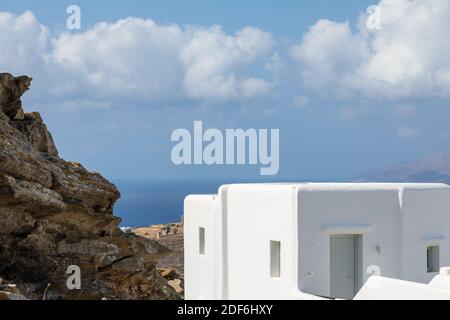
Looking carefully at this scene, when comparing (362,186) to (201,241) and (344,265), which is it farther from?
(201,241)

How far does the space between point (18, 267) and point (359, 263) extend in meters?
10.1

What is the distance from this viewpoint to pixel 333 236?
22328 mm

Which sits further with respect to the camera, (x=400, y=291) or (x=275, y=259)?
(x=275, y=259)

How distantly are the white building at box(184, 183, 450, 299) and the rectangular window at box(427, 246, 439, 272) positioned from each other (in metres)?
0.03

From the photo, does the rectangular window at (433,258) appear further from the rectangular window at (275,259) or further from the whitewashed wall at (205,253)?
the whitewashed wall at (205,253)

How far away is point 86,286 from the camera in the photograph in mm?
21922

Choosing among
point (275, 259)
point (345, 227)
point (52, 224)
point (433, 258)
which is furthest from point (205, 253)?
point (433, 258)

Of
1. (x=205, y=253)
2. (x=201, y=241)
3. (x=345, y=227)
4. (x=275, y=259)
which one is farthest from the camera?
(x=201, y=241)

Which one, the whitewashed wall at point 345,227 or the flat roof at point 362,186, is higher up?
the flat roof at point 362,186

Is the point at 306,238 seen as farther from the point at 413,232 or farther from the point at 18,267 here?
the point at 18,267

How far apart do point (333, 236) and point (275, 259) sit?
2.02 m

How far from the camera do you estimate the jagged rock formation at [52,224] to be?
19719 mm

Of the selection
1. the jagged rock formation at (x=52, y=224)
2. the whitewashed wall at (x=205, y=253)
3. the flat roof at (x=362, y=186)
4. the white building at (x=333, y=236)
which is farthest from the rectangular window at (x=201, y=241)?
the flat roof at (x=362, y=186)

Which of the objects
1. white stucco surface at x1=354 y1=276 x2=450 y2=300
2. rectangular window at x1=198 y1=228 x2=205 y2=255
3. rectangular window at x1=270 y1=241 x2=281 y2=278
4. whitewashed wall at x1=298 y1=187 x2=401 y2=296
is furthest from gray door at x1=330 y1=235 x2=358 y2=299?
rectangular window at x1=198 y1=228 x2=205 y2=255
